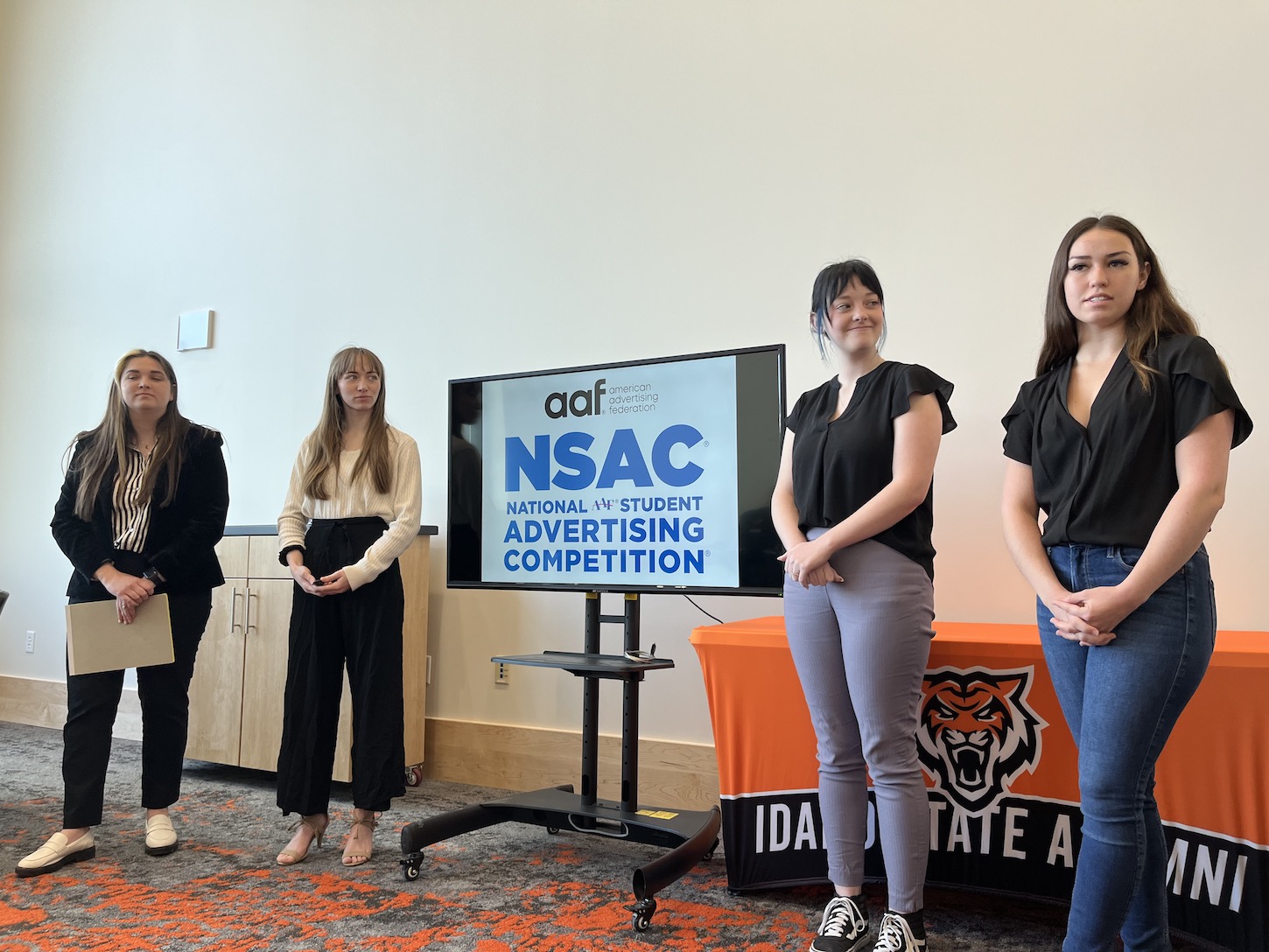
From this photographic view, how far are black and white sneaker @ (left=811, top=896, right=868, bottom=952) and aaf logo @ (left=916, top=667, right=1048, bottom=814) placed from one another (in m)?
0.36

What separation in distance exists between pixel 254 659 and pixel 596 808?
1704 mm

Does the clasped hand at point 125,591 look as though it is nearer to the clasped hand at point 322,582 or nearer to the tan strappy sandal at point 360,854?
the clasped hand at point 322,582

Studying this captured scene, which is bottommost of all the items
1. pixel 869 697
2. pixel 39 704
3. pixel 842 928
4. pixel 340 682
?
pixel 39 704

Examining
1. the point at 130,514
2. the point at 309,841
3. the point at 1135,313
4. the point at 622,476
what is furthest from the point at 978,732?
the point at 130,514

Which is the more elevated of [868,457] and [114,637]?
[868,457]

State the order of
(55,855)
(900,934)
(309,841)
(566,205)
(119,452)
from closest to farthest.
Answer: (900,934) → (55,855) → (309,841) → (119,452) → (566,205)

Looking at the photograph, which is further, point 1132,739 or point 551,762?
point 551,762

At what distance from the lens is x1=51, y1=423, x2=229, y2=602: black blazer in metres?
2.47

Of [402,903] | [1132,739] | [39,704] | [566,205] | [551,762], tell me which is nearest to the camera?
[1132,739]

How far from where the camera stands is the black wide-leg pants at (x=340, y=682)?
2373 mm

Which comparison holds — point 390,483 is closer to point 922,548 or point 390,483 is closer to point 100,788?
point 100,788

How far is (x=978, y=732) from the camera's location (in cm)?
193

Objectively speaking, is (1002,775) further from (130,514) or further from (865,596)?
(130,514)

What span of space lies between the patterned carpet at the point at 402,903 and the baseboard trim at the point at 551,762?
384 millimetres
